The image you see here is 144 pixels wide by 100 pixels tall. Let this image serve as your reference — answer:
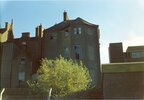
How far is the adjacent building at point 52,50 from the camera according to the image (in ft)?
134

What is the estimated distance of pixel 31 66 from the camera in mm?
43406

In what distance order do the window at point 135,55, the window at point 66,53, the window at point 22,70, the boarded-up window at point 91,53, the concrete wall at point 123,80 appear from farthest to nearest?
the window at point 135,55 → the window at point 22,70 → the window at point 66,53 → the boarded-up window at point 91,53 → the concrete wall at point 123,80

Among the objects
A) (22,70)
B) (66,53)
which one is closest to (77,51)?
(66,53)

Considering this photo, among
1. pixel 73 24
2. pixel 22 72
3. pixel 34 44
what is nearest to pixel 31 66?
pixel 22 72

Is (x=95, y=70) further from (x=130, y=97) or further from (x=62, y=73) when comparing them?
(x=130, y=97)

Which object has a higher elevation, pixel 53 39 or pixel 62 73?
pixel 53 39

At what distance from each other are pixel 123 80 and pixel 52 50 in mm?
32016

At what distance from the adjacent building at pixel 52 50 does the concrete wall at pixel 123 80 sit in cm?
2658

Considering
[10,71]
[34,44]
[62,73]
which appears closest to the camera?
[62,73]

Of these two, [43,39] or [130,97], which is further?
[43,39]

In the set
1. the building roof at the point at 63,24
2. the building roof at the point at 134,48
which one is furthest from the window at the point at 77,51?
the building roof at the point at 134,48

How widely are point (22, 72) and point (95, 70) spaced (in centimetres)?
1141

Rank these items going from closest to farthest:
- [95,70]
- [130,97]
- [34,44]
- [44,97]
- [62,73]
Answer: [130,97], [44,97], [62,73], [95,70], [34,44]

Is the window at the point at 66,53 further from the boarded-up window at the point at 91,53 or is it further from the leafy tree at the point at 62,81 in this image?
the leafy tree at the point at 62,81
